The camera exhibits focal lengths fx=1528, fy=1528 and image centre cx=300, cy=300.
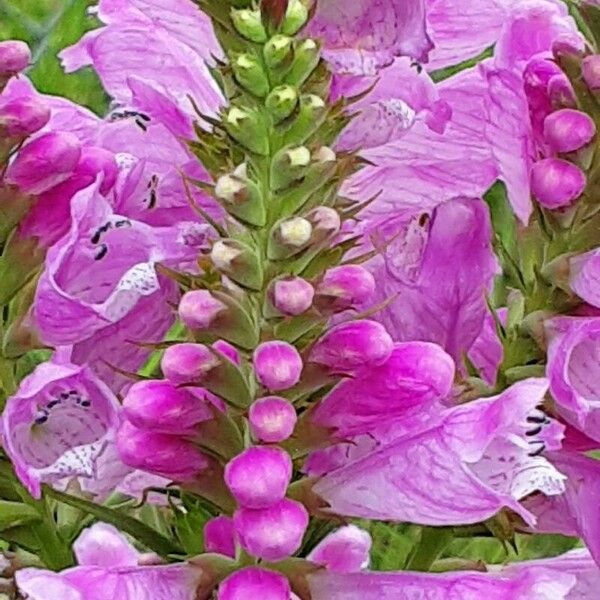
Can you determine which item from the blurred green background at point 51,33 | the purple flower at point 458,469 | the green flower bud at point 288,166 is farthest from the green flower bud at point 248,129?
the blurred green background at point 51,33

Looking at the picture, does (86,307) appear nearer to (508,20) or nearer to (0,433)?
(0,433)

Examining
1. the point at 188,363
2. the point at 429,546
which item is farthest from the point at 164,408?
the point at 429,546

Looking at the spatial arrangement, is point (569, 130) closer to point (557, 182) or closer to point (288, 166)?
point (557, 182)

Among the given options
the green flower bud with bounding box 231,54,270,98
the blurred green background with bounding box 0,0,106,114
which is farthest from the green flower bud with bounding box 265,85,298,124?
the blurred green background with bounding box 0,0,106,114

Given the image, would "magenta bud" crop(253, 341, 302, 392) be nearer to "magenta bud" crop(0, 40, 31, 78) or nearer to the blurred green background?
"magenta bud" crop(0, 40, 31, 78)

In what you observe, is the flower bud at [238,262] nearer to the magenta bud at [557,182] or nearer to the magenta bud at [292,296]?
the magenta bud at [292,296]

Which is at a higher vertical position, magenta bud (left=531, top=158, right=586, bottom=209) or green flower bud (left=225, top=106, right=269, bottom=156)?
green flower bud (left=225, top=106, right=269, bottom=156)

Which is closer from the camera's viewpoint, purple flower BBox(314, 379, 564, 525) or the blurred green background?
purple flower BBox(314, 379, 564, 525)
